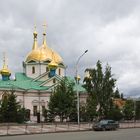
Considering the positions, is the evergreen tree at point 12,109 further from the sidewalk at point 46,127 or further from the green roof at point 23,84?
the green roof at point 23,84

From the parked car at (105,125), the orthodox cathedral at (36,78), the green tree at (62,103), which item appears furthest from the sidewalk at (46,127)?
the orthodox cathedral at (36,78)

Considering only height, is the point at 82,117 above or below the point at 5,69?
below

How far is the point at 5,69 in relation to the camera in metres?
82.1

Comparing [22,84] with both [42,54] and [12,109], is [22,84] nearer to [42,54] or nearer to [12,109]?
[42,54]

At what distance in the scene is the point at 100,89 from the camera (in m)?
68.4

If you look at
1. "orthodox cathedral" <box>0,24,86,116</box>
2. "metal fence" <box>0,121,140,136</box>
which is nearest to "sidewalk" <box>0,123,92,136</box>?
"metal fence" <box>0,121,140,136</box>

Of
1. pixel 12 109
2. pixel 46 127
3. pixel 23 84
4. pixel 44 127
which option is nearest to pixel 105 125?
pixel 46 127

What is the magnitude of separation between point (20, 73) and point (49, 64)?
8.41 meters

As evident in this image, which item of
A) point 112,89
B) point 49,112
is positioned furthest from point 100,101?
point 49,112

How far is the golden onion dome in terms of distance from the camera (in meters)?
83.4

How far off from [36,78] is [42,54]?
5.30 m

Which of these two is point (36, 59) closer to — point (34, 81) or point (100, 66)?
point (34, 81)

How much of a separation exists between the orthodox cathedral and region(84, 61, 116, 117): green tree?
6.97m

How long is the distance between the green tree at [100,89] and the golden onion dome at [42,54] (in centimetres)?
1639
